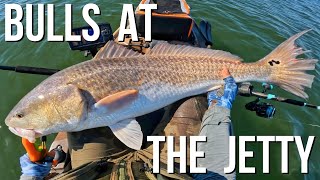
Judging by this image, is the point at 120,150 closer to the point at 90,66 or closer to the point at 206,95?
the point at 90,66

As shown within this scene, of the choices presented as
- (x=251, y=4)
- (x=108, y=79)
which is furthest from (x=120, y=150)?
(x=251, y=4)

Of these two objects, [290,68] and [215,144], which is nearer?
[215,144]

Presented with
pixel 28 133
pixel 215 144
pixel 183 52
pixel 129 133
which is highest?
pixel 183 52

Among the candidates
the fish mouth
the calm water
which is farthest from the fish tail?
the fish mouth

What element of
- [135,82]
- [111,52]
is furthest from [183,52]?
[111,52]

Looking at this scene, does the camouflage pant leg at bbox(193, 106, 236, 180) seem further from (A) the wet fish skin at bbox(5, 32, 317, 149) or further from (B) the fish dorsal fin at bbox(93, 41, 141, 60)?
(B) the fish dorsal fin at bbox(93, 41, 141, 60)

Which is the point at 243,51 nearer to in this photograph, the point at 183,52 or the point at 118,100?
the point at 183,52

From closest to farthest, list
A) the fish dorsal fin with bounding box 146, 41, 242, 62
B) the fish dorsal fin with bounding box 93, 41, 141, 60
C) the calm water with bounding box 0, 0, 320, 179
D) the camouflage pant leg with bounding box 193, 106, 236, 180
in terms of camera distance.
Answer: the camouflage pant leg with bounding box 193, 106, 236, 180 → the fish dorsal fin with bounding box 93, 41, 141, 60 → the fish dorsal fin with bounding box 146, 41, 242, 62 → the calm water with bounding box 0, 0, 320, 179
